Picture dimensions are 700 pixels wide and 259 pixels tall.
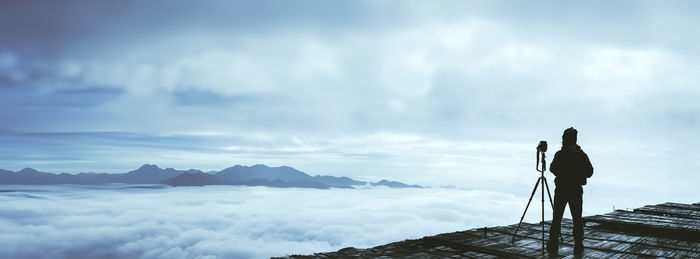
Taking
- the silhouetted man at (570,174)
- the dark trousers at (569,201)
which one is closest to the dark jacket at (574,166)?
the silhouetted man at (570,174)

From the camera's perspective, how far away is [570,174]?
811 centimetres

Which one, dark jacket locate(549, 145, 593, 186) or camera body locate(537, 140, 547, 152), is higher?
camera body locate(537, 140, 547, 152)

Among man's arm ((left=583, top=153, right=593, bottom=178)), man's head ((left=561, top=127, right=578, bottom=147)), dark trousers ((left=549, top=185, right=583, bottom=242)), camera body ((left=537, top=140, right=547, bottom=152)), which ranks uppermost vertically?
man's head ((left=561, top=127, right=578, bottom=147))

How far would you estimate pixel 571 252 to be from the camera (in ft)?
28.4

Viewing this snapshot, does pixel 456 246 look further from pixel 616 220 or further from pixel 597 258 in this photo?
pixel 616 220

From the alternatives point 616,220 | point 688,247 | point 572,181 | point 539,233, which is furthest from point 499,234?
point 616,220

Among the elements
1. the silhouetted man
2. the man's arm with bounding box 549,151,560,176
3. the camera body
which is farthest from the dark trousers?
the camera body

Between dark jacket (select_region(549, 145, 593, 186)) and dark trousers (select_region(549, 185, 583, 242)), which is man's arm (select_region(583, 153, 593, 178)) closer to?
dark jacket (select_region(549, 145, 593, 186))

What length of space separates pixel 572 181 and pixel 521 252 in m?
1.71

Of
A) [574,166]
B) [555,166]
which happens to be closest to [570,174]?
[574,166]

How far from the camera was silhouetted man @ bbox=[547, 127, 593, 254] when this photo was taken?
8.06 meters

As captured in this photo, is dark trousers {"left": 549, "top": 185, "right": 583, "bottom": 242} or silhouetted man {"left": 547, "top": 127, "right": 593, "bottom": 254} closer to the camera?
silhouetted man {"left": 547, "top": 127, "right": 593, "bottom": 254}

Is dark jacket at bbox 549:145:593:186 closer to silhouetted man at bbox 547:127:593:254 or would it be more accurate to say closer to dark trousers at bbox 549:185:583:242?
silhouetted man at bbox 547:127:593:254

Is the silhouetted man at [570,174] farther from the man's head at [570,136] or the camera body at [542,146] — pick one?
the camera body at [542,146]
